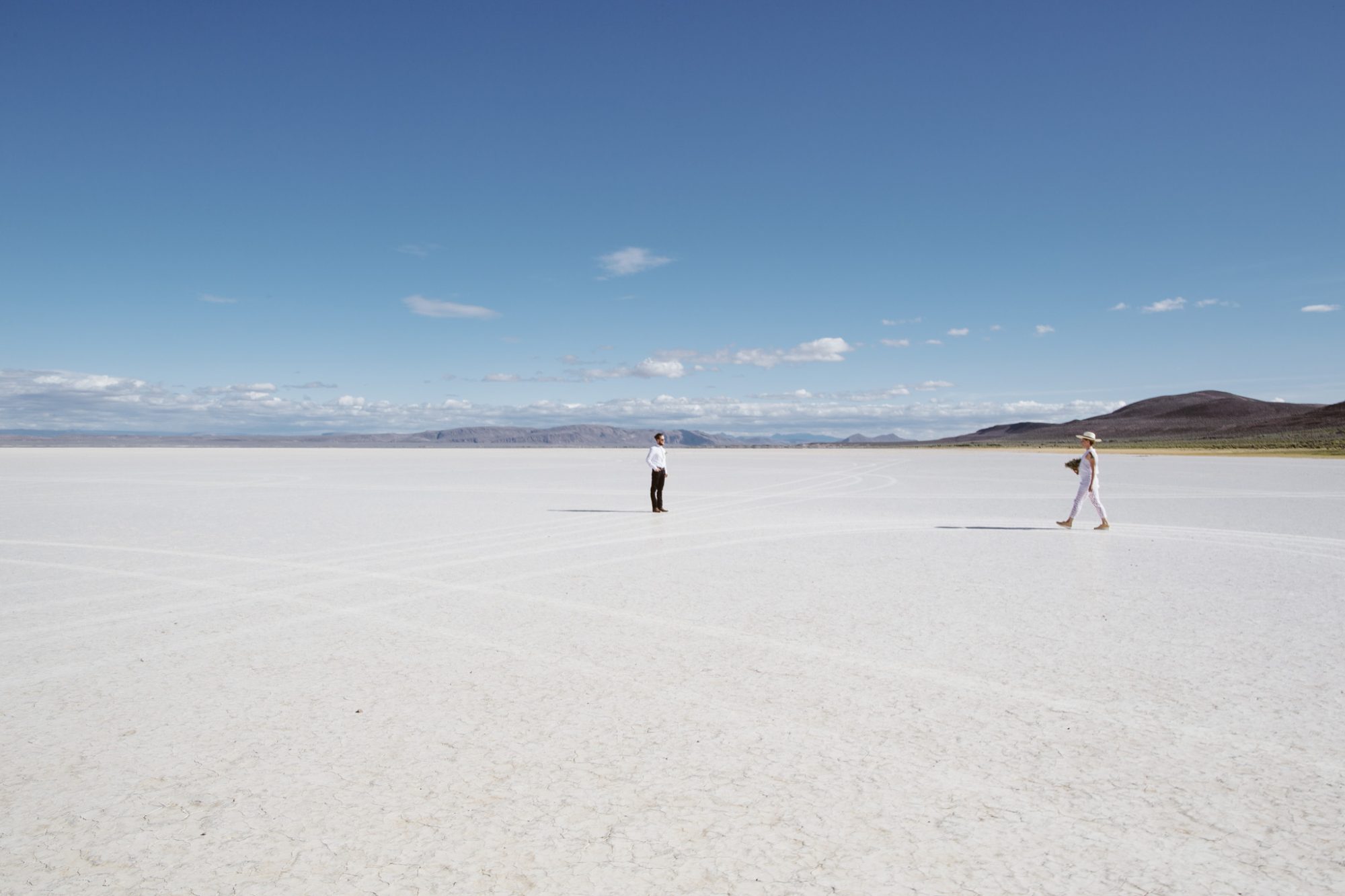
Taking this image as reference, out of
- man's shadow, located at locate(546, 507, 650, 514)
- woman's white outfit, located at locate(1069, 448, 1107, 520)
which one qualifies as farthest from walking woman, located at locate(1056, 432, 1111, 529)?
man's shadow, located at locate(546, 507, 650, 514)

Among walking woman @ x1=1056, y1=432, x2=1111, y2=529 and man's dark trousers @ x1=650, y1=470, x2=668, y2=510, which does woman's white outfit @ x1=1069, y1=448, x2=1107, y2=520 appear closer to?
walking woman @ x1=1056, y1=432, x2=1111, y2=529

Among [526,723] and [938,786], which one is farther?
[526,723]

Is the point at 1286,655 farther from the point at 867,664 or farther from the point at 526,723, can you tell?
the point at 526,723

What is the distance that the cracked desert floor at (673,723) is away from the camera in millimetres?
3389

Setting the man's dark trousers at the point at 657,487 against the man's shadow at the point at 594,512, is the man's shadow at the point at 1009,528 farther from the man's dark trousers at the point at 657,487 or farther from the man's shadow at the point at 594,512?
the man's shadow at the point at 594,512

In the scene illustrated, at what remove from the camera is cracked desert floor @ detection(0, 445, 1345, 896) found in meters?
3.39

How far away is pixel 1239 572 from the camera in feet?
32.7

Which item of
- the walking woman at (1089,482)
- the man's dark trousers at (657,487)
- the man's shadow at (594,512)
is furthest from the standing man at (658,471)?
the walking woman at (1089,482)

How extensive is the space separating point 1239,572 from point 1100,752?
7213 millimetres

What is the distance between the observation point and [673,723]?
4.88 meters

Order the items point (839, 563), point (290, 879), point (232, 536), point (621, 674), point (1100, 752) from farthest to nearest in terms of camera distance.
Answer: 1. point (232, 536)
2. point (839, 563)
3. point (621, 674)
4. point (1100, 752)
5. point (290, 879)

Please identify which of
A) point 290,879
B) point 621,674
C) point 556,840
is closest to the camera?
point 290,879

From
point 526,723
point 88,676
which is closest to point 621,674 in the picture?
point 526,723

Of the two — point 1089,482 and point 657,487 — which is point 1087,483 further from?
point 657,487
